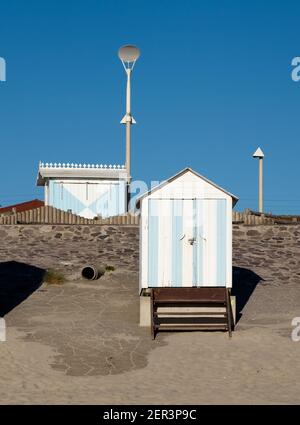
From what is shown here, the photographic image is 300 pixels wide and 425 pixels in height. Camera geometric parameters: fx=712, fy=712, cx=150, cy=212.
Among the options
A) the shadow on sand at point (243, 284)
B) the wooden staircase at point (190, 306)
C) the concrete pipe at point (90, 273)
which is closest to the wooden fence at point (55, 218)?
the concrete pipe at point (90, 273)

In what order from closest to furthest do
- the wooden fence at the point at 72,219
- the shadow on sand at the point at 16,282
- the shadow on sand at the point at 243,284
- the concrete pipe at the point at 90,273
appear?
1. the shadow on sand at the point at 16,282
2. the shadow on sand at the point at 243,284
3. the concrete pipe at the point at 90,273
4. the wooden fence at the point at 72,219

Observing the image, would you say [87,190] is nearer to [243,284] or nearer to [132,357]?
[243,284]

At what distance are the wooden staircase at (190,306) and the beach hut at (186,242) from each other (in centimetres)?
2

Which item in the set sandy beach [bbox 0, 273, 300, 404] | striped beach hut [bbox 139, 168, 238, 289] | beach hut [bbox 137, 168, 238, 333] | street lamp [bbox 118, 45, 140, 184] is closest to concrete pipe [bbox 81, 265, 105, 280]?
sandy beach [bbox 0, 273, 300, 404]

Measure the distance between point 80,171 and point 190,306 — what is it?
63.5ft

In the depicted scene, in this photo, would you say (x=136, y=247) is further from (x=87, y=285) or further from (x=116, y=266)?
(x=87, y=285)

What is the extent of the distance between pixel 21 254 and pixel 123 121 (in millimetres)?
11109

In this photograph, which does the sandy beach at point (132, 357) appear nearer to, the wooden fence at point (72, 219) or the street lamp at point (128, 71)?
the wooden fence at point (72, 219)

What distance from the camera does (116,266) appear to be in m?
22.3

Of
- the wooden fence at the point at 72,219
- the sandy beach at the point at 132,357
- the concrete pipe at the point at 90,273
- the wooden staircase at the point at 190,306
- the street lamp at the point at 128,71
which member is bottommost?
the sandy beach at the point at 132,357

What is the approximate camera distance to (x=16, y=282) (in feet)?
67.7

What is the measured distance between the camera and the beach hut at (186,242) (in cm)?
1599

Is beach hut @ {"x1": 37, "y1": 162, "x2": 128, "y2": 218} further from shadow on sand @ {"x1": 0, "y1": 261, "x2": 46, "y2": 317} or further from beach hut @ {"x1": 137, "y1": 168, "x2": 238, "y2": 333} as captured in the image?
beach hut @ {"x1": 137, "y1": 168, "x2": 238, "y2": 333}

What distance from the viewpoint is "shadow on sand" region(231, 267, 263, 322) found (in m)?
18.8
